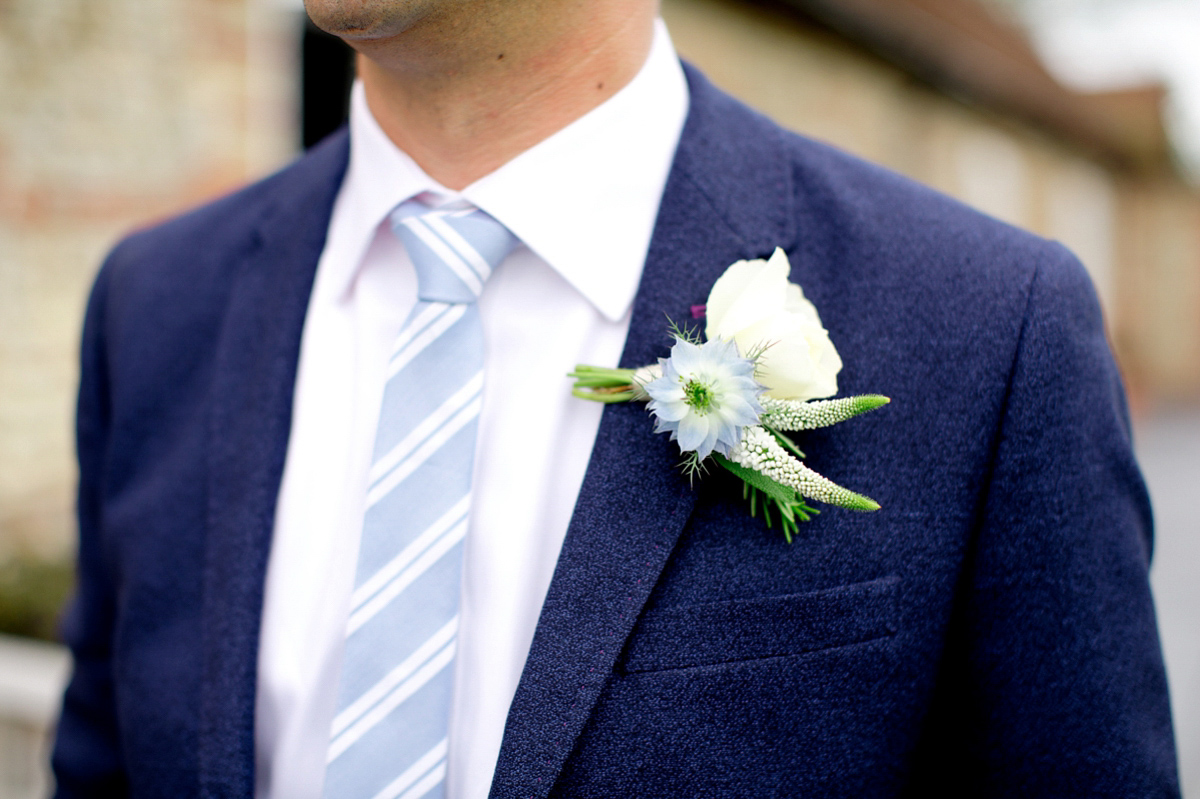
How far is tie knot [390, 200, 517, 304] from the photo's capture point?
131cm

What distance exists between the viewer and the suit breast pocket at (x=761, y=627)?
1.15m

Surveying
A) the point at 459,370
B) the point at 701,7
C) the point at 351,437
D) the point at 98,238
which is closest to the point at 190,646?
the point at 351,437

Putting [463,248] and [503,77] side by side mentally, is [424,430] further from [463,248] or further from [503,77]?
[503,77]

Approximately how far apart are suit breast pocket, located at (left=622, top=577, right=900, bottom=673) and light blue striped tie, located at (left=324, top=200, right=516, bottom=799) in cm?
30

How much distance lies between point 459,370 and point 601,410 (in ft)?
0.73

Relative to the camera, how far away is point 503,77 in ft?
4.41

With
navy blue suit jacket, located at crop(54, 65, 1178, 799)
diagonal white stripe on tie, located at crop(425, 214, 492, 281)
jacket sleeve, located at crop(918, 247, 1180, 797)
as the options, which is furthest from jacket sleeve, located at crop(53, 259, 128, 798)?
jacket sleeve, located at crop(918, 247, 1180, 797)

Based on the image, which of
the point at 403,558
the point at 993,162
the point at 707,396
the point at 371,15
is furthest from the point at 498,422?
the point at 993,162

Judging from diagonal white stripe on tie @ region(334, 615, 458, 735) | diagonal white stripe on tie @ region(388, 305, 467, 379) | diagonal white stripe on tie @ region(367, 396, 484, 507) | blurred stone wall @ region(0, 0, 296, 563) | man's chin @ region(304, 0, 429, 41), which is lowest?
blurred stone wall @ region(0, 0, 296, 563)

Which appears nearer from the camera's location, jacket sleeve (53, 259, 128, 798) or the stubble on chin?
the stubble on chin

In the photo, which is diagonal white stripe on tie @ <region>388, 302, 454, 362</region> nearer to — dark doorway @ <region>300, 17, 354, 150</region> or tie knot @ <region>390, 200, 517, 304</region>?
tie knot @ <region>390, 200, 517, 304</region>

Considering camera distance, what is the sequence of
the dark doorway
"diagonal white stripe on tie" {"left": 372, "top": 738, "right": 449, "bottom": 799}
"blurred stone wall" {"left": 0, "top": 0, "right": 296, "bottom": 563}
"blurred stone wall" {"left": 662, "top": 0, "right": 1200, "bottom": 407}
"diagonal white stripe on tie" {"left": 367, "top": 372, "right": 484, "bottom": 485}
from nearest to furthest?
"diagonal white stripe on tie" {"left": 372, "top": 738, "right": 449, "bottom": 799} → "diagonal white stripe on tie" {"left": 367, "top": 372, "right": 484, "bottom": 485} → the dark doorway → "blurred stone wall" {"left": 0, "top": 0, "right": 296, "bottom": 563} → "blurred stone wall" {"left": 662, "top": 0, "right": 1200, "bottom": 407}

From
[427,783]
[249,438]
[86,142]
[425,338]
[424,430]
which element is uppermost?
[425,338]

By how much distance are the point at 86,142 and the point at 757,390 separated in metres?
4.88
